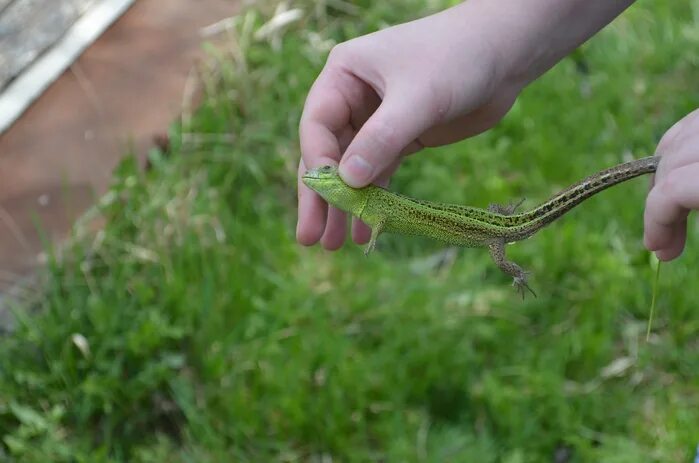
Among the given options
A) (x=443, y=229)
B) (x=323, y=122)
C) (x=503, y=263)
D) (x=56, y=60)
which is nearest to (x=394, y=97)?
(x=323, y=122)

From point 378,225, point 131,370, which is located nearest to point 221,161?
point 131,370

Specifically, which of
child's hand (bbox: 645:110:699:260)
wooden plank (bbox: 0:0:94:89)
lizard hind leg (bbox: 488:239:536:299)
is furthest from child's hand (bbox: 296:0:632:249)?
wooden plank (bbox: 0:0:94:89)

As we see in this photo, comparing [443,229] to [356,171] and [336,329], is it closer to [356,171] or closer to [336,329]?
[356,171]

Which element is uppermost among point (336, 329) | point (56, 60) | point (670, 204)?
point (670, 204)

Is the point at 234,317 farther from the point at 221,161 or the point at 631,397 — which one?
the point at 631,397

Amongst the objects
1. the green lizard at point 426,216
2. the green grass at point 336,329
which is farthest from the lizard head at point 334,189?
the green grass at point 336,329

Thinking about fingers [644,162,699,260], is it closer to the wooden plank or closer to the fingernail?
the fingernail
